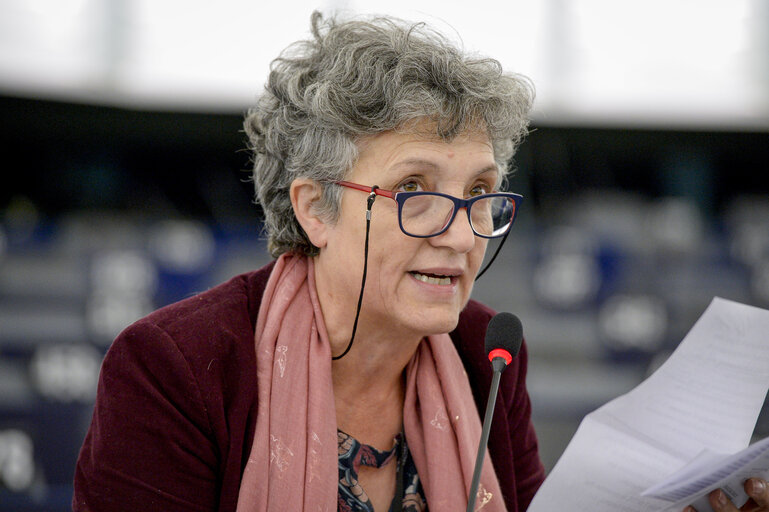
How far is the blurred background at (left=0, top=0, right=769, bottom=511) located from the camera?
3.70 metres

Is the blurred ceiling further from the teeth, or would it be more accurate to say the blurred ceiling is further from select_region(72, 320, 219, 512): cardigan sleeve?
select_region(72, 320, 219, 512): cardigan sleeve

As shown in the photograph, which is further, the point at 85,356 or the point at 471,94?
the point at 85,356

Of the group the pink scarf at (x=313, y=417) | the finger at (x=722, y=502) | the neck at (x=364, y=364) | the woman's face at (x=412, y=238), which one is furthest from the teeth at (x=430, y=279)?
the finger at (x=722, y=502)

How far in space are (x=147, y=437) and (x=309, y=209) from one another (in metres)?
0.50

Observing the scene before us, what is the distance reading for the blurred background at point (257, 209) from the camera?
3.70 m

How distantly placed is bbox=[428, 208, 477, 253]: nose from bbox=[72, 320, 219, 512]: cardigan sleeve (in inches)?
19.0

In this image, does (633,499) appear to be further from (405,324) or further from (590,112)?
(590,112)

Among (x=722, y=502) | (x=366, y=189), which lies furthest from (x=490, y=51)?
(x=722, y=502)

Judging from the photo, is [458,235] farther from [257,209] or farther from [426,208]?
[257,209]

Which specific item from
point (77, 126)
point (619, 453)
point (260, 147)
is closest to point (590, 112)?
point (77, 126)

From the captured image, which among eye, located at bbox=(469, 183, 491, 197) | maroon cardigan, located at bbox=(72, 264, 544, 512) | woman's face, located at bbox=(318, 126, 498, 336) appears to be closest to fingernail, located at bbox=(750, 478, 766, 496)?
woman's face, located at bbox=(318, 126, 498, 336)

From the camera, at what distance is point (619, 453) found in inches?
50.3

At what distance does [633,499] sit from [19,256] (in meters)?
3.33

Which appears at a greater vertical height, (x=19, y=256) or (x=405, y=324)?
(x=405, y=324)
